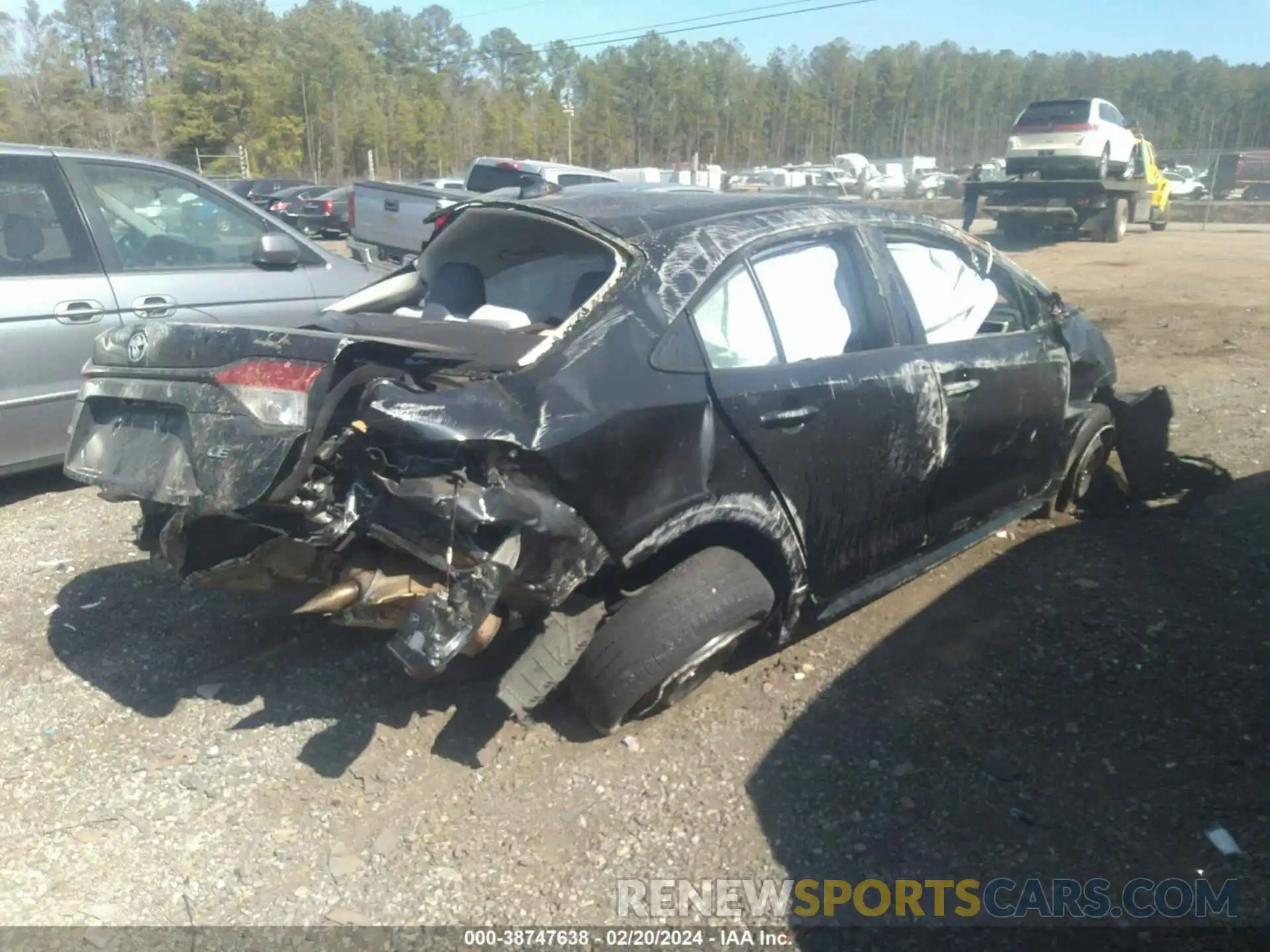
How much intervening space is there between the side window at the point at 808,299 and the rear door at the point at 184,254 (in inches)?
110

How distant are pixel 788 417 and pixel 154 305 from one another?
362 centimetres

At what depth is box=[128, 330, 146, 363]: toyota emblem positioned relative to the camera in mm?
3258

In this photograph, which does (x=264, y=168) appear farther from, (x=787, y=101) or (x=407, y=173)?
(x=787, y=101)

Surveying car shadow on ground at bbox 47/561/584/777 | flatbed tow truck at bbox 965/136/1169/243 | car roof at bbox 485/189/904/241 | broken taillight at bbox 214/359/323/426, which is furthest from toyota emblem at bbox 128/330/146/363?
flatbed tow truck at bbox 965/136/1169/243

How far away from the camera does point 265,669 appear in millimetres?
3727

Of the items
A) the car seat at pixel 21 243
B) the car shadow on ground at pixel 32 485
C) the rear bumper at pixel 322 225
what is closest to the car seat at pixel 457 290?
the car seat at pixel 21 243

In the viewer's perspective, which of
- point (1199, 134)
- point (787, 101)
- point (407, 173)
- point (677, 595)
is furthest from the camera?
point (787, 101)

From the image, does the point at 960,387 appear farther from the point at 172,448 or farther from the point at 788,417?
the point at 172,448

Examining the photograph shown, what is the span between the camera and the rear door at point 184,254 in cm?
526

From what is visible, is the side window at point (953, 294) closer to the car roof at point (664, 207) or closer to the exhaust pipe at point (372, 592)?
the car roof at point (664, 207)

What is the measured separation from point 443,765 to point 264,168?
5452 centimetres

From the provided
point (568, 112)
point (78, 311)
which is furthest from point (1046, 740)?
point (568, 112)

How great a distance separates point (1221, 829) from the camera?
2.82 m

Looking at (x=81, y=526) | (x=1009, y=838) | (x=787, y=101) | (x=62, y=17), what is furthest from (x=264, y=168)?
(x=1009, y=838)
